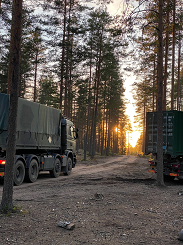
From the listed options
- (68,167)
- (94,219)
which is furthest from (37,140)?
(94,219)

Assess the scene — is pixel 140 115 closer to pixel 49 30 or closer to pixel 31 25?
pixel 49 30

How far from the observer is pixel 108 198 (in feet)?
27.3

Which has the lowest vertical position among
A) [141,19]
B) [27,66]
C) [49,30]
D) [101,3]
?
[101,3]

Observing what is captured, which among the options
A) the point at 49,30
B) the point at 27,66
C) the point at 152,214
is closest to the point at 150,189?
the point at 152,214

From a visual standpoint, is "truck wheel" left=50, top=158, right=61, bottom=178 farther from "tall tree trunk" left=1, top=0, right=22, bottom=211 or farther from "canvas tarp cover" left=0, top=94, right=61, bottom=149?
"tall tree trunk" left=1, top=0, right=22, bottom=211

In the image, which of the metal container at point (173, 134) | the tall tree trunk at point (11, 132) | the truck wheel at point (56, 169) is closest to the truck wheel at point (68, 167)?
the truck wheel at point (56, 169)

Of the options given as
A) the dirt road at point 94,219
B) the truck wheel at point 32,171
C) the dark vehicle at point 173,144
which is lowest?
the dirt road at point 94,219

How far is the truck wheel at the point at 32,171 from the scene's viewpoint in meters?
12.2

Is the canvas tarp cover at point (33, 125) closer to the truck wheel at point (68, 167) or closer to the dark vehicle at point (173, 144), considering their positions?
the truck wheel at point (68, 167)

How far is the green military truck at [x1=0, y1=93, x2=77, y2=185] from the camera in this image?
36.7 feet

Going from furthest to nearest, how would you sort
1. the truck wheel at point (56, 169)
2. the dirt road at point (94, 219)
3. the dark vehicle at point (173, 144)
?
the truck wheel at point (56, 169) → the dark vehicle at point (173, 144) → the dirt road at point (94, 219)

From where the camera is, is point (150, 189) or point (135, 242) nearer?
point (135, 242)

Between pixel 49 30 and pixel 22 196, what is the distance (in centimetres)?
1843

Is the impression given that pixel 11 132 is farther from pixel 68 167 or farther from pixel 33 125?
pixel 68 167
